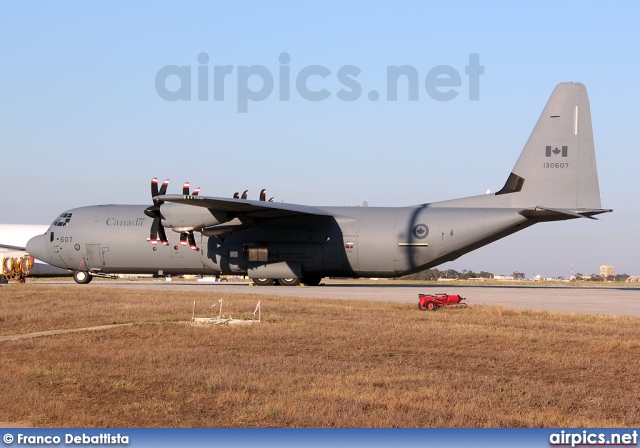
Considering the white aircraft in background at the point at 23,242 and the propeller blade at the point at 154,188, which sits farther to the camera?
the white aircraft in background at the point at 23,242

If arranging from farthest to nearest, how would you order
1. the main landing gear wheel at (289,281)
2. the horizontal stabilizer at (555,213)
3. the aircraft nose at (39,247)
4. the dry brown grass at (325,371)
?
1. the aircraft nose at (39,247)
2. the main landing gear wheel at (289,281)
3. the horizontal stabilizer at (555,213)
4. the dry brown grass at (325,371)

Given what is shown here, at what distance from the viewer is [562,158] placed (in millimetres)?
39906

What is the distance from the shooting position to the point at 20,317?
24.3 metres

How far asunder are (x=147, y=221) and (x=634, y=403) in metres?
35.4

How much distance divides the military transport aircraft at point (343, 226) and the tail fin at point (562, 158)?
0.17 feet

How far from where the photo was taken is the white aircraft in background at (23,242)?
6425 centimetres

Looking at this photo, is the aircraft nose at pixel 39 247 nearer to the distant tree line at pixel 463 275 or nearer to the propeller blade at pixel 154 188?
the propeller blade at pixel 154 188

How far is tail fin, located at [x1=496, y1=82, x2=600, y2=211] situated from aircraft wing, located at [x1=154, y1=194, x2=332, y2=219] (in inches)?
442

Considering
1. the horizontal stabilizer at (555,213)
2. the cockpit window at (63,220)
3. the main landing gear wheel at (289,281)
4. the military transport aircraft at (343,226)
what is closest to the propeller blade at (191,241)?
the military transport aircraft at (343,226)

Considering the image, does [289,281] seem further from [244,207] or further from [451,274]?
[451,274]

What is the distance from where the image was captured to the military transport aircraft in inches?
1555

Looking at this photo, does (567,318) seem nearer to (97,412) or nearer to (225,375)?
(225,375)

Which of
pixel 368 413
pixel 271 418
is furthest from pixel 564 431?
pixel 271 418

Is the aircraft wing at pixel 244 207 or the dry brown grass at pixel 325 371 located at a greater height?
the aircraft wing at pixel 244 207
